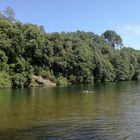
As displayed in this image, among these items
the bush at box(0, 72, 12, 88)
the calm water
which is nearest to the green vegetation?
the bush at box(0, 72, 12, 88)

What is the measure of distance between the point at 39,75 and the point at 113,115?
88.8 metres

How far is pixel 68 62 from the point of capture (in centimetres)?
14275

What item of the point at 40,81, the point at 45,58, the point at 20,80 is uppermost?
the point at 45,58

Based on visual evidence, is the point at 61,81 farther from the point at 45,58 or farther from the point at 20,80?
the point at 20,80

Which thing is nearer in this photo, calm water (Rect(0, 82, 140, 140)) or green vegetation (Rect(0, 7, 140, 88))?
calm water (Rect(0, 82, 140, 140))

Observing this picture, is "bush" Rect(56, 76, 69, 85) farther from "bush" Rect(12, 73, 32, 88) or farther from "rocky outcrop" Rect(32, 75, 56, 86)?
"bush" Rect(12, 73, 32, 88)

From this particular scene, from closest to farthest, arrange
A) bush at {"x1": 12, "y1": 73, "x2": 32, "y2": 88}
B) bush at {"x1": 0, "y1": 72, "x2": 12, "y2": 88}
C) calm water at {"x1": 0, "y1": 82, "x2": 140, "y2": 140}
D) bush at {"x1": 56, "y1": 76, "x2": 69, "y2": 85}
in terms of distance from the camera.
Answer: calm water at {"x1": 0, "y1": 82, "x2": 140, "y2": 140} < bush at {"x1": 0, "y1": 72, "x2": 12, "y2": 88} < bush at {"x1": 12, "y1": 73, "x2": 32, "y2": 88} < bush at {"x1": 56, "y1": 76, "x2": 69, "y2": 85}

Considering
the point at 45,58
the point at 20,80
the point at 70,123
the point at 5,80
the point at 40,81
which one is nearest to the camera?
the point at 70,123

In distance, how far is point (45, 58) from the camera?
134750 millimetres

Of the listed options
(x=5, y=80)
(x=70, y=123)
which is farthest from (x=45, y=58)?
(x=70, y=123)

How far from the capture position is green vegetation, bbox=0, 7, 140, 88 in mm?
123812

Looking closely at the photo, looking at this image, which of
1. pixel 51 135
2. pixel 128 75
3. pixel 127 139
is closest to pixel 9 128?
pixel 51 135

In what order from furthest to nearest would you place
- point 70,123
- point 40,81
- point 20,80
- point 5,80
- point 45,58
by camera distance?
point 45,58, point 40,81, point 20,80, point 5,80, point 70,123

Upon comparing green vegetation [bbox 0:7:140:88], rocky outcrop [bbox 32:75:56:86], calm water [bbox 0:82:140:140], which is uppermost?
green vegetation [bbox 0:7:140:88]
